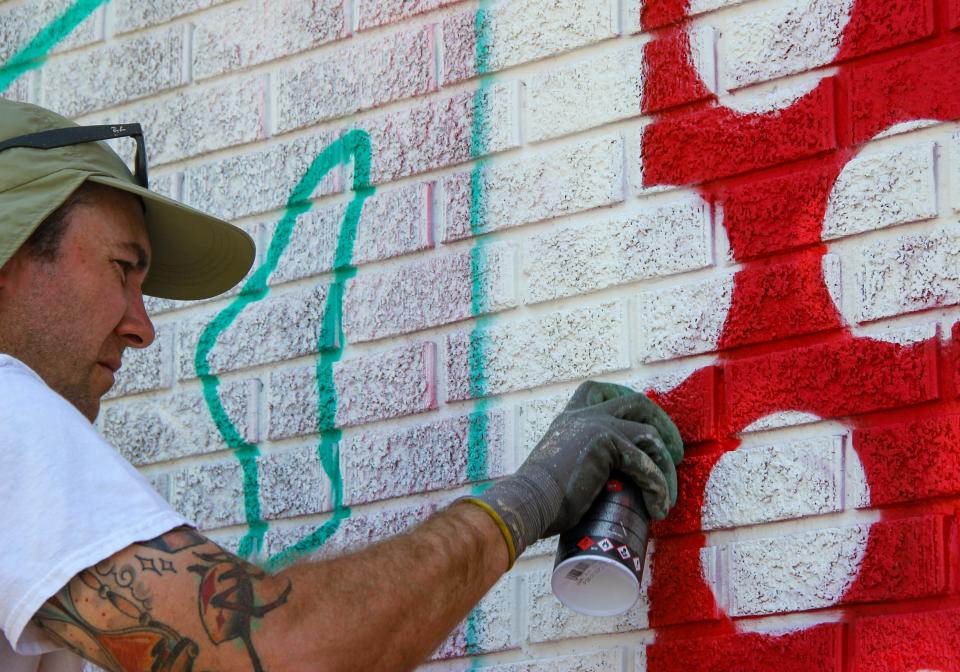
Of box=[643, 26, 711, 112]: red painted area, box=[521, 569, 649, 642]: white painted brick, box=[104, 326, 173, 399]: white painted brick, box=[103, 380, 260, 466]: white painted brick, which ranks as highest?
box=[643, 26, 711, 112]: red painted area

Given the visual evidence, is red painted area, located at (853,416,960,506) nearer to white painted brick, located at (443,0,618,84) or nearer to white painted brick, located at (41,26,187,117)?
white painted brick, located at (443,0,618,84)

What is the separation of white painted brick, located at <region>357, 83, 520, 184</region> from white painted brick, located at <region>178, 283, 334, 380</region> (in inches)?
13.5

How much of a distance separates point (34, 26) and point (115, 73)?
344 mm

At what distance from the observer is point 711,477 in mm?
2762

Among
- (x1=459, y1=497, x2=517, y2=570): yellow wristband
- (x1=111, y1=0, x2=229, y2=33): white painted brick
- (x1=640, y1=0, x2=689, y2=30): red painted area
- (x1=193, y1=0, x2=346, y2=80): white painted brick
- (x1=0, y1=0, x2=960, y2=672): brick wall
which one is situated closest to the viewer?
(x1=459, y1=497, x2=517, y2=570): yellow wristband

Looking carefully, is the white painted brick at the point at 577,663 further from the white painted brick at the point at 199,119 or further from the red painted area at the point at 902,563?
the white painted brick at the point at 199,119

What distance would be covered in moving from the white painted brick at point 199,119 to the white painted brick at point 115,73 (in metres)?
0.05

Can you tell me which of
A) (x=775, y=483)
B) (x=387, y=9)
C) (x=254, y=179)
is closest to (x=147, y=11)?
(x=254, y=179)

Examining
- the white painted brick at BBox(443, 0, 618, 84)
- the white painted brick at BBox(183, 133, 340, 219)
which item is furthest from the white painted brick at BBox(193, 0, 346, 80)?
the white painted brick at BBox(443, 0, 618, 84)

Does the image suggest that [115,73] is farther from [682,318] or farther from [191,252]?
[682,318]

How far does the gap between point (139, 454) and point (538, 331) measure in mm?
1162

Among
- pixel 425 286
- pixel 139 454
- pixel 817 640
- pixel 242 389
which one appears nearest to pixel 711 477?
pixel 817 640

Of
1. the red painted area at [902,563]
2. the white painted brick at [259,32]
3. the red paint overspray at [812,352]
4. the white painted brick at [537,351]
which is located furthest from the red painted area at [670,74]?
the red painted area at [902,563]

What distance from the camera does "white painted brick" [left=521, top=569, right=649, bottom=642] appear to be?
2809 millimetres
